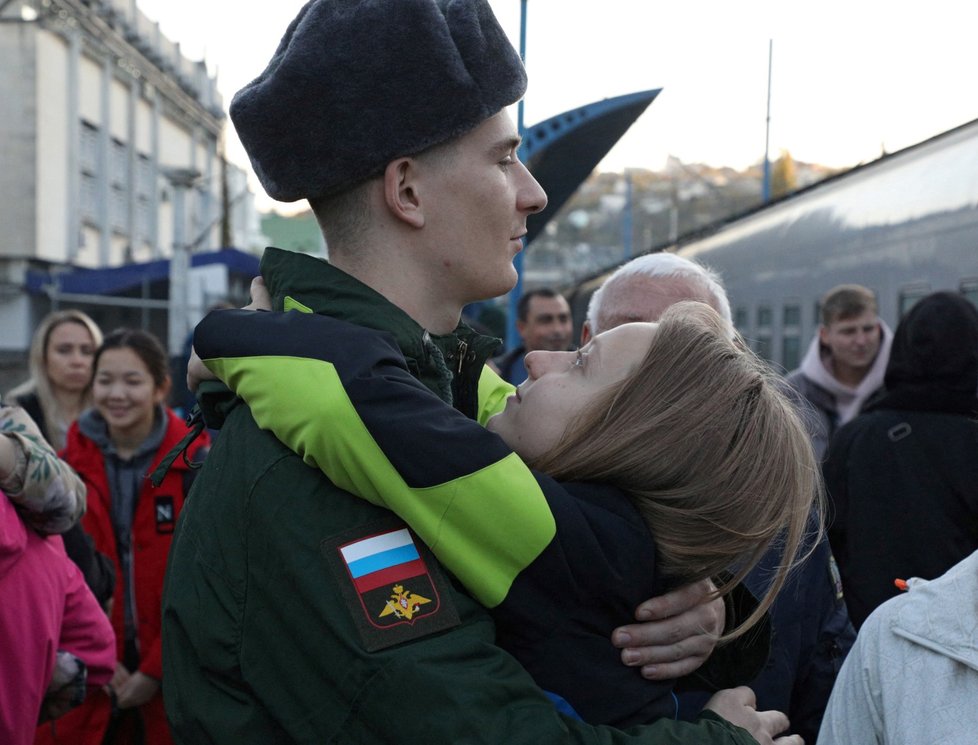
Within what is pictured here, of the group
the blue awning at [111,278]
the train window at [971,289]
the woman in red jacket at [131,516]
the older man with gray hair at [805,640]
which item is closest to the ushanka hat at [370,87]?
the older man with gray hair at [805,640]

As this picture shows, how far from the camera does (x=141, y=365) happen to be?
5070mm

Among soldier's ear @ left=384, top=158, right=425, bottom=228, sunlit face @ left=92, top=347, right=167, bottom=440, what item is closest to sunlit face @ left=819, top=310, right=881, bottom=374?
sunlit face @ left=92, top=347, right=167, bottom=440

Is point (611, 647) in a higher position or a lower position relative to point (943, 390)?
lower

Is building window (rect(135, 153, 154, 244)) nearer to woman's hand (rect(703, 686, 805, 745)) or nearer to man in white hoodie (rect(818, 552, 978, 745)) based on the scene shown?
man in white hoodie (rect(818, 552, 978, 745))

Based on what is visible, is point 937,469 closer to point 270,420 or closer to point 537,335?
point 270,420

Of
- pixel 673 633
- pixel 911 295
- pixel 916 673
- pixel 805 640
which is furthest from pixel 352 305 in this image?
pixel 911 295

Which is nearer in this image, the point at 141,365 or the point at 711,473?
the point at 711,473

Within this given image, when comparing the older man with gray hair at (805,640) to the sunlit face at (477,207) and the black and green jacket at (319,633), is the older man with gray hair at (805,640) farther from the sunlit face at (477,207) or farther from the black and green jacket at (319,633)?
the black and green jacket at (319,633)

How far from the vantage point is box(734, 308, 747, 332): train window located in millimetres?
12297

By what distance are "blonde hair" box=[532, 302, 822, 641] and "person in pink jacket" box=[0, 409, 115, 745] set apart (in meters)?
1.99

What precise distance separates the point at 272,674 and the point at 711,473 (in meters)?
0.68

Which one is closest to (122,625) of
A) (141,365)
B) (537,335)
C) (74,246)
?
(141,365)

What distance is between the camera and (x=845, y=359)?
20.9 ft

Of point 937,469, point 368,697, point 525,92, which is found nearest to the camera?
point 368,697
